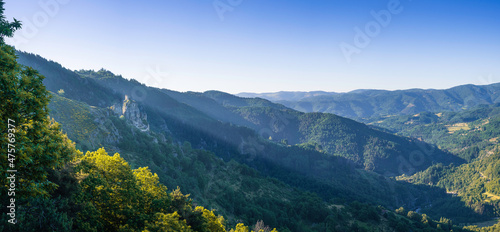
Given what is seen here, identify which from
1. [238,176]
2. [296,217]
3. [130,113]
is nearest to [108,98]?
[130,113]

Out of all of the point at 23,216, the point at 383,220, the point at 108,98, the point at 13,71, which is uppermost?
the point at 108,98

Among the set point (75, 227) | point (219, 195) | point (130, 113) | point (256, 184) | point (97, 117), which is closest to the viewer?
point (75, 227)

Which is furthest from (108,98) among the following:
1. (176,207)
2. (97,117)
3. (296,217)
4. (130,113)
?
(176,207)

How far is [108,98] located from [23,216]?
596ft

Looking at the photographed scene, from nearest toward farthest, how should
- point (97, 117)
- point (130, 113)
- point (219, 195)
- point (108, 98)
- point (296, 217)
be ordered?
point (97, 117) → point (219, 195) → point (296, 217) → point (130, 113) → point (108, 98)

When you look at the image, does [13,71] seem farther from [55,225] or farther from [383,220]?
[383,220]

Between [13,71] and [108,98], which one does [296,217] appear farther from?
[108,98]

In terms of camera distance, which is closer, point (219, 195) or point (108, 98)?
point (219, 195)

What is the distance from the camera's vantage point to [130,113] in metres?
130

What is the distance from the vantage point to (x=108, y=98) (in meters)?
174

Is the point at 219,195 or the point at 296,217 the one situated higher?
the point at 219,195

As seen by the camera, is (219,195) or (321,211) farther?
(321,211)

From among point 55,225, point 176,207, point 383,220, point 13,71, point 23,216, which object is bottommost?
point 383,220

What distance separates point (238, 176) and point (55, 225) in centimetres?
9916
